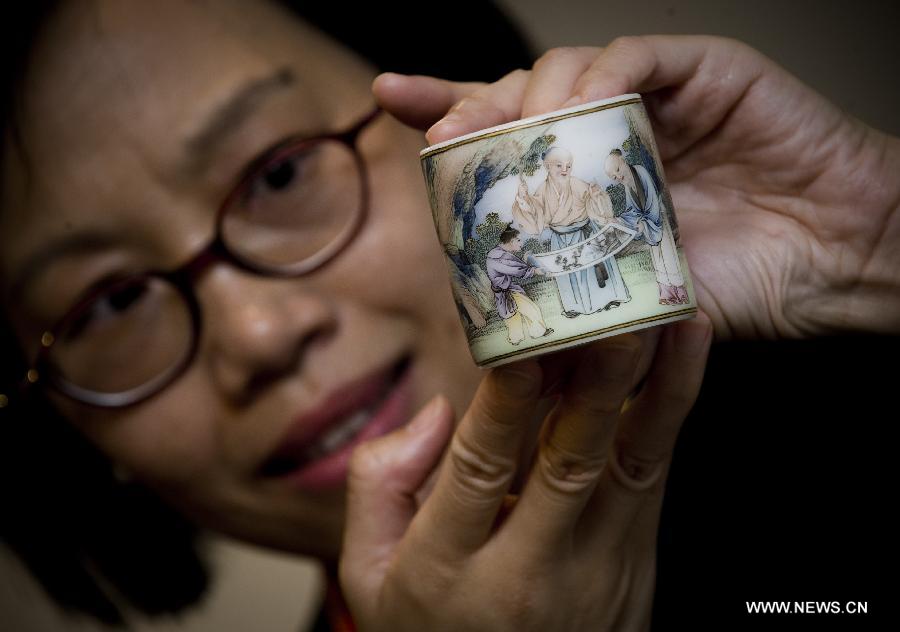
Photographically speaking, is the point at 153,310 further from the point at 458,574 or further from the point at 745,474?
the point at 745,474

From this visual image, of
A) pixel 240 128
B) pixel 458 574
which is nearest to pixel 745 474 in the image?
pixel 458 574

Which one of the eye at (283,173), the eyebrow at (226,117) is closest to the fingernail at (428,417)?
the eye at (283,173)

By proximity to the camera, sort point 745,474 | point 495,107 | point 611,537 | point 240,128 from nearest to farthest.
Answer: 1. point 495,107
2. point 611,537
3. point 240,128
4. point 745,474

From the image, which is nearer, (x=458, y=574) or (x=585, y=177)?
(x=585, y=177)

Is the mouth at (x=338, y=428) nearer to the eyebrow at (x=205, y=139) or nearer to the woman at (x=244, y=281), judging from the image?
the woman at (x=244, y=281)

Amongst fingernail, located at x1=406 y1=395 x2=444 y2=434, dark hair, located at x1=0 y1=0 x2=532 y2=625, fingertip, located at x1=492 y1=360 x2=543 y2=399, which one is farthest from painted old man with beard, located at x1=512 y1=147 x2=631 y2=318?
dark hair, located at x1=0 y1=0 x2=532 y2=625

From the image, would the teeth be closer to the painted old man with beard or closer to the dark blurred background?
Result: the dark blurred background

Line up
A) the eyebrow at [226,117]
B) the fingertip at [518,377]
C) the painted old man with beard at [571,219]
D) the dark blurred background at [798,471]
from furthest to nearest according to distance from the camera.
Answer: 1. the dark blurred background at [798,471]
2. the eyebrow at [226,117]
3. the fingertip at [518,377]
4. the painted old man with beard at [571,219]

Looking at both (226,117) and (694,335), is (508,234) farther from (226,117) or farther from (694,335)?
(226,117)
